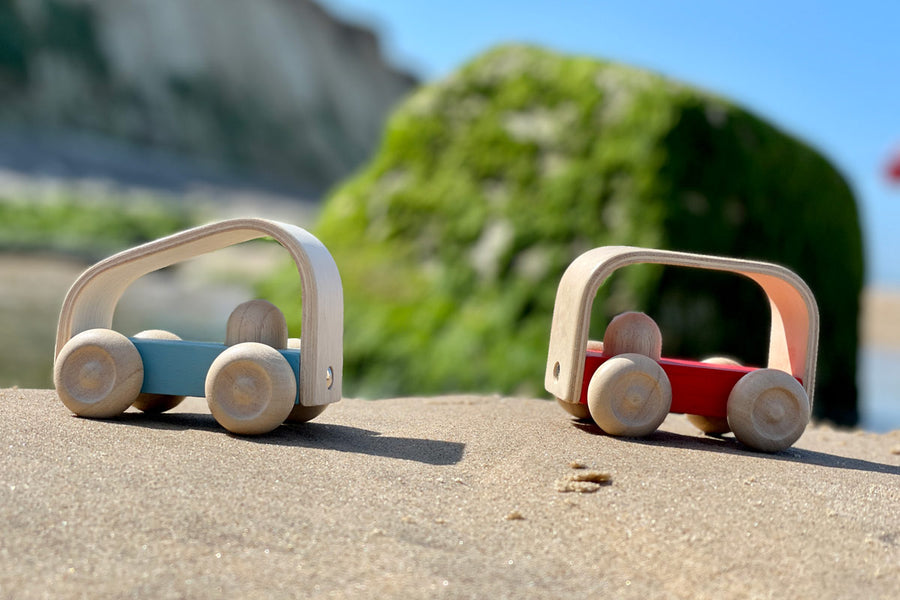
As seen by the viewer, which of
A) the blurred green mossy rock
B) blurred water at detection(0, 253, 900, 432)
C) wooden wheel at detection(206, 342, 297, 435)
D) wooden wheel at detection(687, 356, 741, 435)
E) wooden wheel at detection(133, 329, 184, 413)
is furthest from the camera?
blurred water at detection(0, 253, 900, 432)

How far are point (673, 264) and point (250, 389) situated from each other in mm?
2414

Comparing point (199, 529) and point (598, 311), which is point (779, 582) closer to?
point (199, 529)

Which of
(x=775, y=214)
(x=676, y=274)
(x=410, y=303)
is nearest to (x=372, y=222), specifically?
(x=410, y=303)

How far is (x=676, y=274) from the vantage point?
9227 millimetres

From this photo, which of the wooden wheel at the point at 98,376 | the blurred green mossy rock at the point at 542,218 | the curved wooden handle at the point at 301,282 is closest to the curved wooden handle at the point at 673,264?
the curved wooden handle at the point at 301,282

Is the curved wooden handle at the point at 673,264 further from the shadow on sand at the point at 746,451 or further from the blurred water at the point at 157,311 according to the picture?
the blurred water at the point at 157,311

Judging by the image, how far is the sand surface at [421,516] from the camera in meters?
2.91

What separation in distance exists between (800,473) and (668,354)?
4.85 m

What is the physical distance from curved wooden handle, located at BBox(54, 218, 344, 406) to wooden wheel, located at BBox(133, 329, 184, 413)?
320 millimetres

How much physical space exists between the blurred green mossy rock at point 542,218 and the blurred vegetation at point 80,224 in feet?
37.7

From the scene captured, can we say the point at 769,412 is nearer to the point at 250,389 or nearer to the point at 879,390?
the point at 250,389

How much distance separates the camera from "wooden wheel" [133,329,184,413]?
16.8ft

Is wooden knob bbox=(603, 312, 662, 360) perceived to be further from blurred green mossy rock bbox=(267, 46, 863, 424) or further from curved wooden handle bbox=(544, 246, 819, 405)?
blurred green mossy rock bbox=(267, 46, 863, 424)

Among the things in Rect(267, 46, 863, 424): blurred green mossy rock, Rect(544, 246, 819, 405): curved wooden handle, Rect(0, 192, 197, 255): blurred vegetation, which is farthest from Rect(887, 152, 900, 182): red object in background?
Rect(0, 192, 197, 255): blurred vegetation
